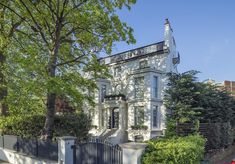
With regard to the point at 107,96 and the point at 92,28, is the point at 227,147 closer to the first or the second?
the point at 92,28

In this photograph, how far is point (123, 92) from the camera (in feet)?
95.3

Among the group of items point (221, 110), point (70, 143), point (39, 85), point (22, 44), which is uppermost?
point (22, 44)

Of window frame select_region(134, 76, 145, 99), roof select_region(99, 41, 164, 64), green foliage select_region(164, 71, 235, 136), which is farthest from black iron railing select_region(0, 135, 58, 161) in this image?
roof select_region(99, 41, 164, 64)

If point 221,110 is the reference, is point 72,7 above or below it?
above

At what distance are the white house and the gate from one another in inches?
635

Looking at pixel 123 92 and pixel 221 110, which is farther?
pixel 123 92

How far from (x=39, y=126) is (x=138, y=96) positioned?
45.1 feet

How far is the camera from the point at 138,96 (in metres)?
27.0

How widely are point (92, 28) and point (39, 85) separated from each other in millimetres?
4474

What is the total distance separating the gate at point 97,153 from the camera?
815 cm

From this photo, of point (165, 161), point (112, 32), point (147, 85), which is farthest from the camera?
point (147, 85)

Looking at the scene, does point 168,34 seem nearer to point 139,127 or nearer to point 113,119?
point 139,127

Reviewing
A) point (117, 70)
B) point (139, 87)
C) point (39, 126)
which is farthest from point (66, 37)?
point (117, 70)

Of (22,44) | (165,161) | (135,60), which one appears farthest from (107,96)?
(165,161)
